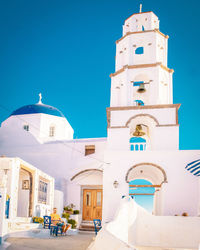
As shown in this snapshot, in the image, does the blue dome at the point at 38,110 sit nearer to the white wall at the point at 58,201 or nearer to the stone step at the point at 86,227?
the white wall at the point at 58,201

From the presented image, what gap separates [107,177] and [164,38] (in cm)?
882

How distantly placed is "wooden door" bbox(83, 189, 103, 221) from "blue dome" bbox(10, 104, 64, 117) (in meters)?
8.56

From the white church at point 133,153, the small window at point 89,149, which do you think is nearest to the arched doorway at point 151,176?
the white church at point 133,153

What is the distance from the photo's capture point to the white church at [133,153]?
1488 cm

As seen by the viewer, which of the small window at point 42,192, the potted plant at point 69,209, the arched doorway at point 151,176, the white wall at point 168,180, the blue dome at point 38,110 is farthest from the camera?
the blue dome at point 38,110

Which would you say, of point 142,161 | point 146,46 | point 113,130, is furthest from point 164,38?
point 142,161

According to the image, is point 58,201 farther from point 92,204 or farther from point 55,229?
point 55,229

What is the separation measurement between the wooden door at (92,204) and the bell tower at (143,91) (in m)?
5.77

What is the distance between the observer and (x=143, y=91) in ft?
51.4

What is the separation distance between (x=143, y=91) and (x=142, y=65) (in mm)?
2096

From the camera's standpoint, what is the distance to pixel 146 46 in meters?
17.5

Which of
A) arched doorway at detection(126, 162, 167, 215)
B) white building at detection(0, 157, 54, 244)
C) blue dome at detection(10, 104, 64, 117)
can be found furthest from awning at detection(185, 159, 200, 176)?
blue dome at detection(10, 104, 64, 117)

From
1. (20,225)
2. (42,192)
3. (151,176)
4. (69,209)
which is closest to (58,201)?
(69,209)

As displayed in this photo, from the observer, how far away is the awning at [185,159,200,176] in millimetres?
14627
